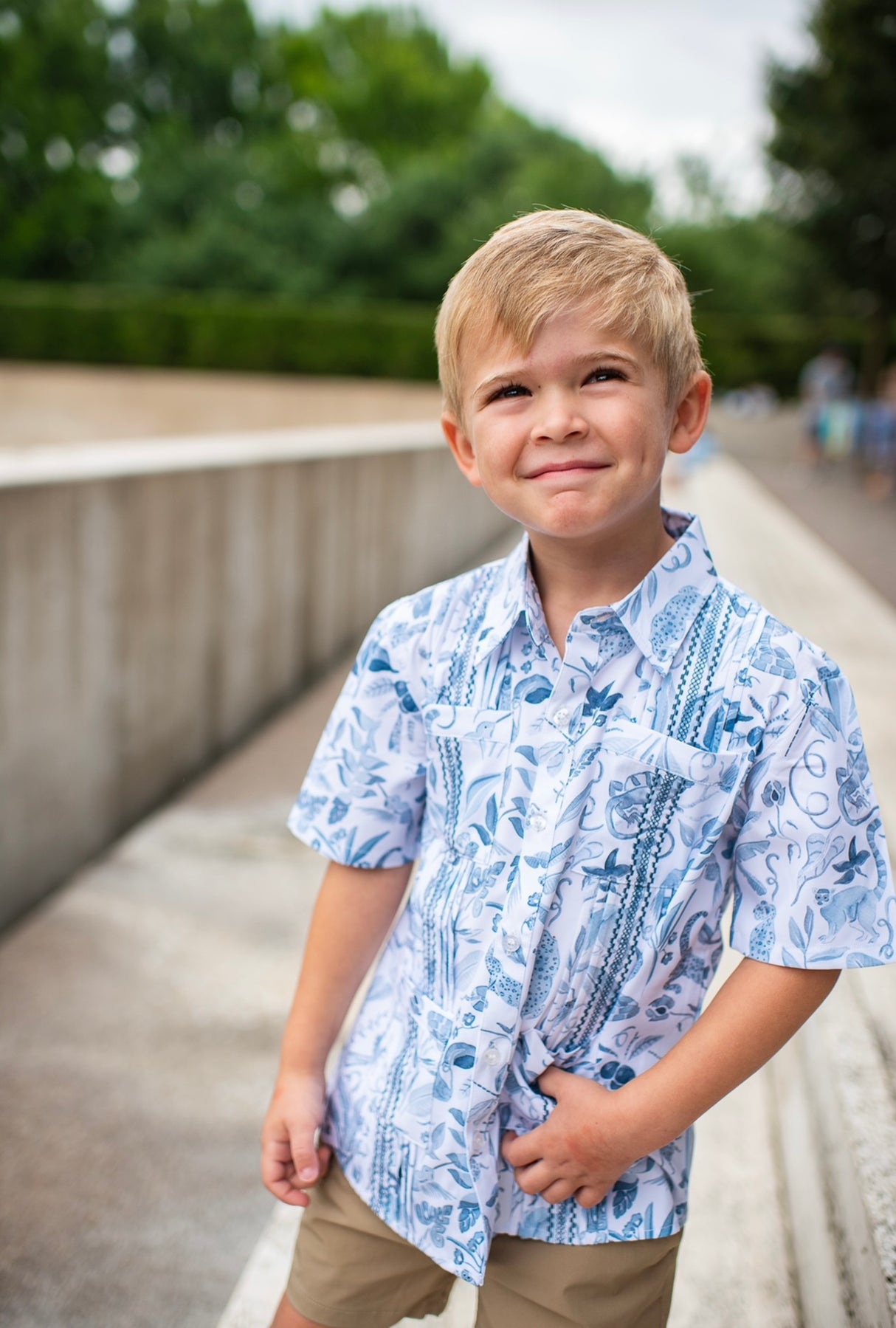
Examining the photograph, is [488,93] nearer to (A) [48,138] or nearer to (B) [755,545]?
(A) [48,138]

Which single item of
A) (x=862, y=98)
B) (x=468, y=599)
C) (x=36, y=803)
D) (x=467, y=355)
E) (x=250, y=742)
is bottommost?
(x=250, y=742)

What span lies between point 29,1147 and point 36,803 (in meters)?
1.20

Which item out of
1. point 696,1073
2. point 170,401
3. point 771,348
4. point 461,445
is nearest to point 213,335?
point 170,401

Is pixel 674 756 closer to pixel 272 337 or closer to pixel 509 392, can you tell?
pixel 509 392

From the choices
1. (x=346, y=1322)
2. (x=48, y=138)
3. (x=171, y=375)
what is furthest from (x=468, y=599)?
(x=48, y=138)

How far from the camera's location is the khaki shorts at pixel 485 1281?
1.20 m

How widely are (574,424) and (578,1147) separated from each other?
2.41 feet

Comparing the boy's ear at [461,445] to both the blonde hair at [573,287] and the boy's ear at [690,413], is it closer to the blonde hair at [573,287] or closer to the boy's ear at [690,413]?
the blonde hair at [573,287]

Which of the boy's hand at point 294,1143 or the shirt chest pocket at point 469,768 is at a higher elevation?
the shirt chest pocket at point 469,768

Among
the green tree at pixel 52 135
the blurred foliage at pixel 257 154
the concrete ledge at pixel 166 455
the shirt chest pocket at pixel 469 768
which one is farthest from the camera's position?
the green tree at pixel 52 135

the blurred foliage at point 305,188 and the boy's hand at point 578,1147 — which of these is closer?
the boy's hand at point 578,1147

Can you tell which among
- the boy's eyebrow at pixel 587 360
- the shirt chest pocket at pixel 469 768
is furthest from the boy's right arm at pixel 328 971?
the boy's eyebrow at pixel 587 360

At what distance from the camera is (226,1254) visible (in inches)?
78.9

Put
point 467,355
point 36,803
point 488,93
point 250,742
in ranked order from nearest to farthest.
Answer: point 467,355 < point 36,803 < point 250,742 < point 488,93
